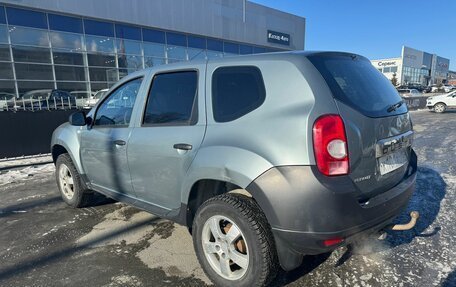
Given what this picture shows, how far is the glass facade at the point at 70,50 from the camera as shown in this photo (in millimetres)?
17000

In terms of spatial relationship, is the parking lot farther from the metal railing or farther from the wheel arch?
the metal railing

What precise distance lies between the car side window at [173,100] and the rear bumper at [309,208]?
0.95 m

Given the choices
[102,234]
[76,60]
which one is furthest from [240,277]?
[76,60]

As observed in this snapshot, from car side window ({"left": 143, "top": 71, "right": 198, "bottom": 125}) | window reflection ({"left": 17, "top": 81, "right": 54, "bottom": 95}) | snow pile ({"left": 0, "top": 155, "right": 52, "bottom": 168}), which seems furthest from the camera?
window reflection ({"left": 17, "top": 81, "right": 54, "bottom": 95})

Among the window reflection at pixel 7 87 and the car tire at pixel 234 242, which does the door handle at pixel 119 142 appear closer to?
the car tire at pixel 234 242

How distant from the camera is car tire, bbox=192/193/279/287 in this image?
225 centimetres

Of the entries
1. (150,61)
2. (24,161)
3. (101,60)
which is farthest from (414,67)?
(24,161)

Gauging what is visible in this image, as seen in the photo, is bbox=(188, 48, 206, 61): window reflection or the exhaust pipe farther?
bbox=(188, 48, 206, 61): window reflection

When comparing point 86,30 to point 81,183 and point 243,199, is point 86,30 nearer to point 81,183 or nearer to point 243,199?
point 81,183

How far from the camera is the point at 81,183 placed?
4.26m

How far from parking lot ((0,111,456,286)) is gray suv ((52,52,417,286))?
1.54 ft

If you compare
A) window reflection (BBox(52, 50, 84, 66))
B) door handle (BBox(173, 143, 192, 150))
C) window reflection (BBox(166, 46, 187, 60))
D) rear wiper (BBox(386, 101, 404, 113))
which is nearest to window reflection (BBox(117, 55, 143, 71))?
window reflection (BBox(166, 46, 187, 60))

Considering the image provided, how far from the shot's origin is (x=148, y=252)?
3203 mm

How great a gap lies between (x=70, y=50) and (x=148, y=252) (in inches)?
746
